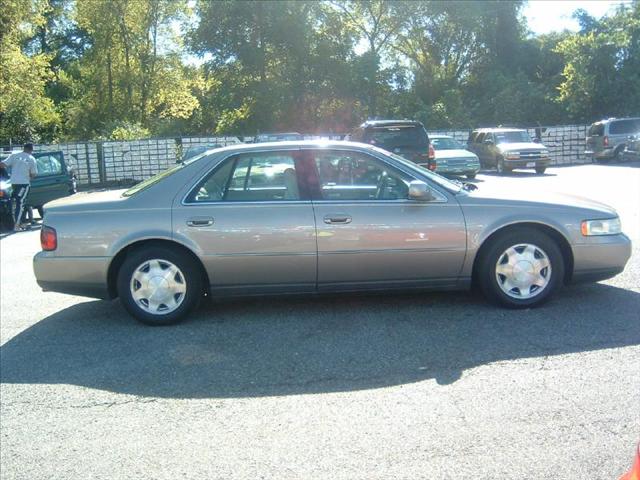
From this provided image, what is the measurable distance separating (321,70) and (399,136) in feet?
76.9

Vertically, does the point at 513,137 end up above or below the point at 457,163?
above

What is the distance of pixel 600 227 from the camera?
566 cm

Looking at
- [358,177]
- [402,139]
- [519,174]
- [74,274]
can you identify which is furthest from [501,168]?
[74,274]

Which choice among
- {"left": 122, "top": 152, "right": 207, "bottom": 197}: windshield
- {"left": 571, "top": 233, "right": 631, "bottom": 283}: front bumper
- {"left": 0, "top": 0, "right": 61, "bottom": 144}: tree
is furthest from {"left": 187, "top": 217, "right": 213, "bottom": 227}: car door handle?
{"left": 0, "top": 0, "right": 61, "bottom": 144}: tree

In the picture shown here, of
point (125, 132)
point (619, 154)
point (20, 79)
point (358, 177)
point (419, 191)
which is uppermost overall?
point (20, 79)

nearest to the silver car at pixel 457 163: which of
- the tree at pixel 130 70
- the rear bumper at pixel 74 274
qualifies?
the rear bumper at pixel 74 274

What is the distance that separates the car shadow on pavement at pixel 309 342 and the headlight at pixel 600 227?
2.03 ft

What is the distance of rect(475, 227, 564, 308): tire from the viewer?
5.55 metres

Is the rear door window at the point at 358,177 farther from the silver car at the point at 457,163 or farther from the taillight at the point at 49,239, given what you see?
the silver car at the point at 457,163

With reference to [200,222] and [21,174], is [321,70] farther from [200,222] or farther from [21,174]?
[200,222]

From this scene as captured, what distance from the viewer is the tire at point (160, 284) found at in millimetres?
5512

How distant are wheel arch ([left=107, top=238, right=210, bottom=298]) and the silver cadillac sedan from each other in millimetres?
10

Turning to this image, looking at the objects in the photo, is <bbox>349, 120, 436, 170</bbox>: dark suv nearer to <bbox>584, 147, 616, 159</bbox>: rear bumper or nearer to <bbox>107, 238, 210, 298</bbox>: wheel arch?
<bbox>107, 238, 210, 298</bbox>: wheel arch

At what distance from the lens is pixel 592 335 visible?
4941 mm
